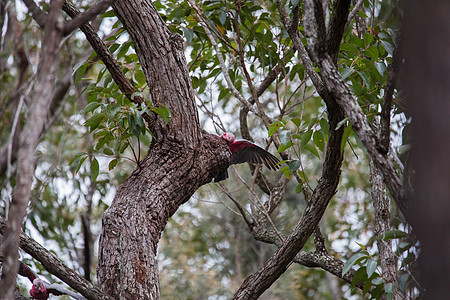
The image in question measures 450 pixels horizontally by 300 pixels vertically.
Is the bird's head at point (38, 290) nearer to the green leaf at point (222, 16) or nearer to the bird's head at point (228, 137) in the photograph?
the bird's head at point (228, 137)

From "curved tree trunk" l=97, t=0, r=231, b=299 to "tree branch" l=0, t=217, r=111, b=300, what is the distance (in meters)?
0.20

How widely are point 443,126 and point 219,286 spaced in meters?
5.86

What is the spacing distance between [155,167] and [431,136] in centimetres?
172

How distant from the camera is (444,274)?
85cm

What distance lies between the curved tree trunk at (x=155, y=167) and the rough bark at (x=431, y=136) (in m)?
1.50

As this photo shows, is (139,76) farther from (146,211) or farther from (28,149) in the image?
(28,149)

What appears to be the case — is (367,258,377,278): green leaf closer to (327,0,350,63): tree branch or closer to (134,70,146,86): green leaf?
(327,0,350,63): tree branch

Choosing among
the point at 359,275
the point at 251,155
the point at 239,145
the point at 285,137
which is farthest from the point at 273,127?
the point at 251,155

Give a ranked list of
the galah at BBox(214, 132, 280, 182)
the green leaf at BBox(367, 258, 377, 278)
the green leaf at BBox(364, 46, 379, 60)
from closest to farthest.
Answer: the green leaf at BBox(367, 258, 377, 278) → the green leaf at BBox(364, 46, 379, 60) → the galah at BBox(214, 132, 280, 182)

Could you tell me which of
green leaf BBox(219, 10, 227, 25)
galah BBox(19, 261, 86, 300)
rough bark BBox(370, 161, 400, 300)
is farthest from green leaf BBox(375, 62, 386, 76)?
galah BBox(19, 261, 86, 300)

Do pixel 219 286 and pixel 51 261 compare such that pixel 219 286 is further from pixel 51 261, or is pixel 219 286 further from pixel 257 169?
pixel 51 261

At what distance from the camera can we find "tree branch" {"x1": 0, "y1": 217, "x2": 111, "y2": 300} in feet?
6.32

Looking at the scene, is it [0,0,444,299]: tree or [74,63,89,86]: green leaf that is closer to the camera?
[0,0,444,299]: tree

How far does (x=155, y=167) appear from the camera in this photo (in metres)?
2.45
